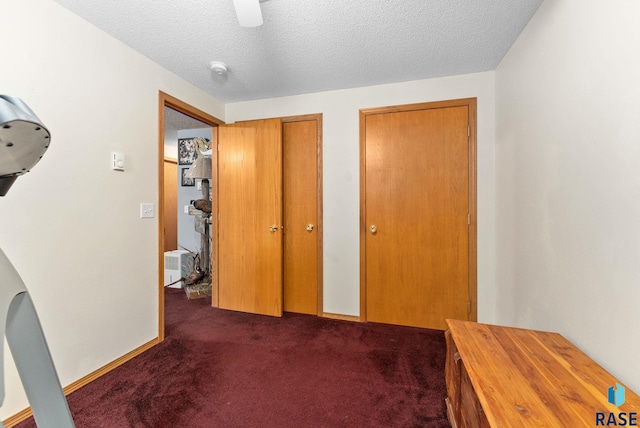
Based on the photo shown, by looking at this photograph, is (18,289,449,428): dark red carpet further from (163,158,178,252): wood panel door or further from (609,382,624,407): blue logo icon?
(163,158,178,252): wood panel door

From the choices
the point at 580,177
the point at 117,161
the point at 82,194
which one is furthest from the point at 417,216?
the point at 82,194

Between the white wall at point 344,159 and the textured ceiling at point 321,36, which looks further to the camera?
the white wall at point 344,159

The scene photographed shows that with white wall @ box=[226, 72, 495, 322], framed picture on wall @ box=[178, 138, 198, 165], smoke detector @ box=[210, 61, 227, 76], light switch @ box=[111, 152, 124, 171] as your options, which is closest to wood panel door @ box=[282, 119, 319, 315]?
white wall @ box=[226, 72, 495, 322]

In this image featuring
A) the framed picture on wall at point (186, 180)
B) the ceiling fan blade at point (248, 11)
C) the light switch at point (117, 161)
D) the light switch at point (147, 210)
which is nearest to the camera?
the ceiling fan blade at point (248, 11)

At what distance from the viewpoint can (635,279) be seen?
0.90 metres

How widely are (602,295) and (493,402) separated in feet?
2.22

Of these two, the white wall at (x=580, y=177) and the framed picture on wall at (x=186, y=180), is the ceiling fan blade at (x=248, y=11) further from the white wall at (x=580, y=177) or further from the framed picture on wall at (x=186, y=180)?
the framed picture on wall at (x=186, y=180)

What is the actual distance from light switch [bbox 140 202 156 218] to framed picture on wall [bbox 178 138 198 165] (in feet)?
7.97

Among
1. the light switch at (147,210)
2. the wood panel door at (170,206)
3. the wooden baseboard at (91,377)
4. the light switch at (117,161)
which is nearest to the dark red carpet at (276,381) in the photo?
the wooden baseboard at (91,377)

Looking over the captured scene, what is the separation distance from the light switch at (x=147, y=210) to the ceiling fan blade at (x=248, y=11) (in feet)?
4.97

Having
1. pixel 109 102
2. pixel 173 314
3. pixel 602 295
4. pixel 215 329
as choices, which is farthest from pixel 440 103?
pixel 173 314

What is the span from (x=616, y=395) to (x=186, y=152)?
4923mm

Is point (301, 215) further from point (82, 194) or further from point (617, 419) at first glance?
point (617, 419)

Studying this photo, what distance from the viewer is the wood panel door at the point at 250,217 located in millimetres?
2658
